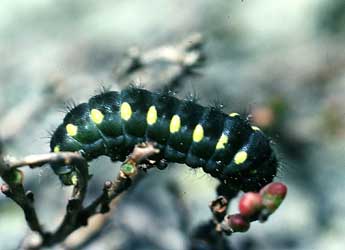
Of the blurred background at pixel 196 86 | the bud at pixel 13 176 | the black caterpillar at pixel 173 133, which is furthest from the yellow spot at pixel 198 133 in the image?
the blurred background at pixel 196 86

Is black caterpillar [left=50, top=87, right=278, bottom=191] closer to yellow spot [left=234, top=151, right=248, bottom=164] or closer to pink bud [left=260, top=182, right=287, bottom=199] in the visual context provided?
yellow spot [left=234, top=151, right=248, bottom=164]

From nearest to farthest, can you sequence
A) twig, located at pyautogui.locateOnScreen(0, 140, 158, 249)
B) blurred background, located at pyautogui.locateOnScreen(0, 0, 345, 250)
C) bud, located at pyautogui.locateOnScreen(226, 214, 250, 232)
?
twig, located at pyautogui.locateOnScreen(0, 140, 158, 249) → bud, located at pyautogui.locateOnScreen(226, 214, 250, 232) → blurred background, located at pyautogui.locateOnScreen(0, 0, 345, 250)

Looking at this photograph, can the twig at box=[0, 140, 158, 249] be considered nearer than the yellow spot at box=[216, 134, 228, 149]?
Yes

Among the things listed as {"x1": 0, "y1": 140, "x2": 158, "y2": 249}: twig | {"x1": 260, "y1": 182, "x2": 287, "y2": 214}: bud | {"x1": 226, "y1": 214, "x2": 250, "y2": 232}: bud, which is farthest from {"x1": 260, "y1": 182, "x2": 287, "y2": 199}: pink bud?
{"x1": 0, "y1": 140, "x2": 158, "y2": 249}: twig

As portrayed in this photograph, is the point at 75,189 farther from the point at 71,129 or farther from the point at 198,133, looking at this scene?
the point at 198,133

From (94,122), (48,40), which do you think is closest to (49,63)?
(48,40)

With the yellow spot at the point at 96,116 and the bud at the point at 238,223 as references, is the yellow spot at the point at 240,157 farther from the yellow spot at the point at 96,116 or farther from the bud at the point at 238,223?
the yellow spot at the point at 96,116

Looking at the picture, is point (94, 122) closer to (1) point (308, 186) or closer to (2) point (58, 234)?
(2) point (58, 234)
